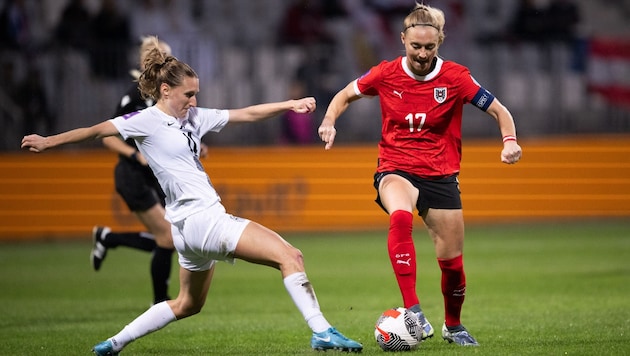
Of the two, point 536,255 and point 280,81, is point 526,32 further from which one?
point 536,255

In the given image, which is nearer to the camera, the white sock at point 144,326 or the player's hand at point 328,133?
the white sock at point 144,326

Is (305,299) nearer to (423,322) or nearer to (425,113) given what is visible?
(423,322)

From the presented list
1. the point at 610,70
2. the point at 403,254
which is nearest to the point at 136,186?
the point at 403,254

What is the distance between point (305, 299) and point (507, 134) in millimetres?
1766

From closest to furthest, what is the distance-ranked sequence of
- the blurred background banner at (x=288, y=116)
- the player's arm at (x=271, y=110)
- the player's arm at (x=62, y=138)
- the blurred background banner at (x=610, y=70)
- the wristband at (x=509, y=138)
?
the player's arm at (x=62, y=138), the player's arm at (x=271, y=110), the wristband at (x=509, y=138), the blurred background banner at (x=288, y=116), the blurred background banner at (x=610, y=70)

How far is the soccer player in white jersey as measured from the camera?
6.07m

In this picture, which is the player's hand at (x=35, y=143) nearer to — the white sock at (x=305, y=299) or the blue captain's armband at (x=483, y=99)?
the white sock at (x=305, y=299)

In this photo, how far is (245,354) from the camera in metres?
6.75

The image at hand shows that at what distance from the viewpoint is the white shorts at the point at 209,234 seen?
605 cm

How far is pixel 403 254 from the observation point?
6.66 meters

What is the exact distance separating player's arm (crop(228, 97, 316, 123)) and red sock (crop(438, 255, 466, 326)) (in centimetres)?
155

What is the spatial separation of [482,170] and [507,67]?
5.94ft

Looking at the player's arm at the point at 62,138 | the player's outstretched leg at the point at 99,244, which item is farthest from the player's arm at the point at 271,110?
the player's outstretched leg at the point at 99,244

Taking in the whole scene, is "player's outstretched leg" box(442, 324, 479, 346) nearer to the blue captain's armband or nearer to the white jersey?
the blue captain's armband
